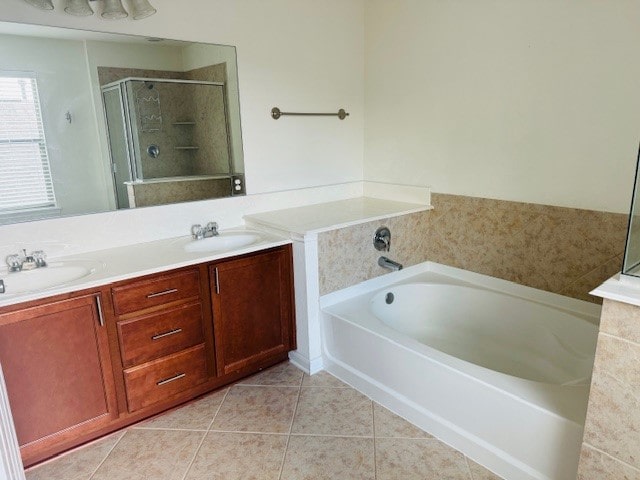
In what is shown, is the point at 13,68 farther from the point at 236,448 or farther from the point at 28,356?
the point at 236,448

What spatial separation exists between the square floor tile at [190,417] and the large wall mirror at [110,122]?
42.1 inches

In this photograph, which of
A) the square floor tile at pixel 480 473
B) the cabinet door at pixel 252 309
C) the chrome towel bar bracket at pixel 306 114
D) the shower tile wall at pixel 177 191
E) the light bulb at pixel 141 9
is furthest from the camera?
the chrome towel bar bracket at pixel 306 114

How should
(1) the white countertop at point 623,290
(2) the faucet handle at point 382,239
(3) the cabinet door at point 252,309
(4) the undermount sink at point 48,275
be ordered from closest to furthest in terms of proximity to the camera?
(1) the white countertop at point 623,290 < (4) the undermount sink at point 48,275 < (3) the cabinet door at point 252,309 < (2) the faucet handle at point 382,239

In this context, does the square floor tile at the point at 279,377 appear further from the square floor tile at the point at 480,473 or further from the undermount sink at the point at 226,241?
the square floor tile at the point at 480,473

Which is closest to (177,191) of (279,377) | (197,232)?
(197,232)

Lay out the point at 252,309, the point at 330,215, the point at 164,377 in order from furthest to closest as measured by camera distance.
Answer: the point at 330,215 < the point at 252,309 < the point at 164,377

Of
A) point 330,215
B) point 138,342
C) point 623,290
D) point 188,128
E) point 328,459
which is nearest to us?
point 623,290

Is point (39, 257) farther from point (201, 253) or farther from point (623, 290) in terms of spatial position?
point (623, 290)

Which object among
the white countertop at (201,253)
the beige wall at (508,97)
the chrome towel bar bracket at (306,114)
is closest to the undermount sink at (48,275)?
the white countertop at (201,253)

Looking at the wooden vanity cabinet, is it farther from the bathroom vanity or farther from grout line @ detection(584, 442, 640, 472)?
grout line @ detection(584, 442, 640, 472)

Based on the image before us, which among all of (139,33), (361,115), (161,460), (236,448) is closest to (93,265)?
(161,460)

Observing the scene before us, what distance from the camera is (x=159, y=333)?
1987mm

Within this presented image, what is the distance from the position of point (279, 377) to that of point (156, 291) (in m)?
0.87

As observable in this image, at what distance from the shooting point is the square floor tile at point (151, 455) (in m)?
1.76
